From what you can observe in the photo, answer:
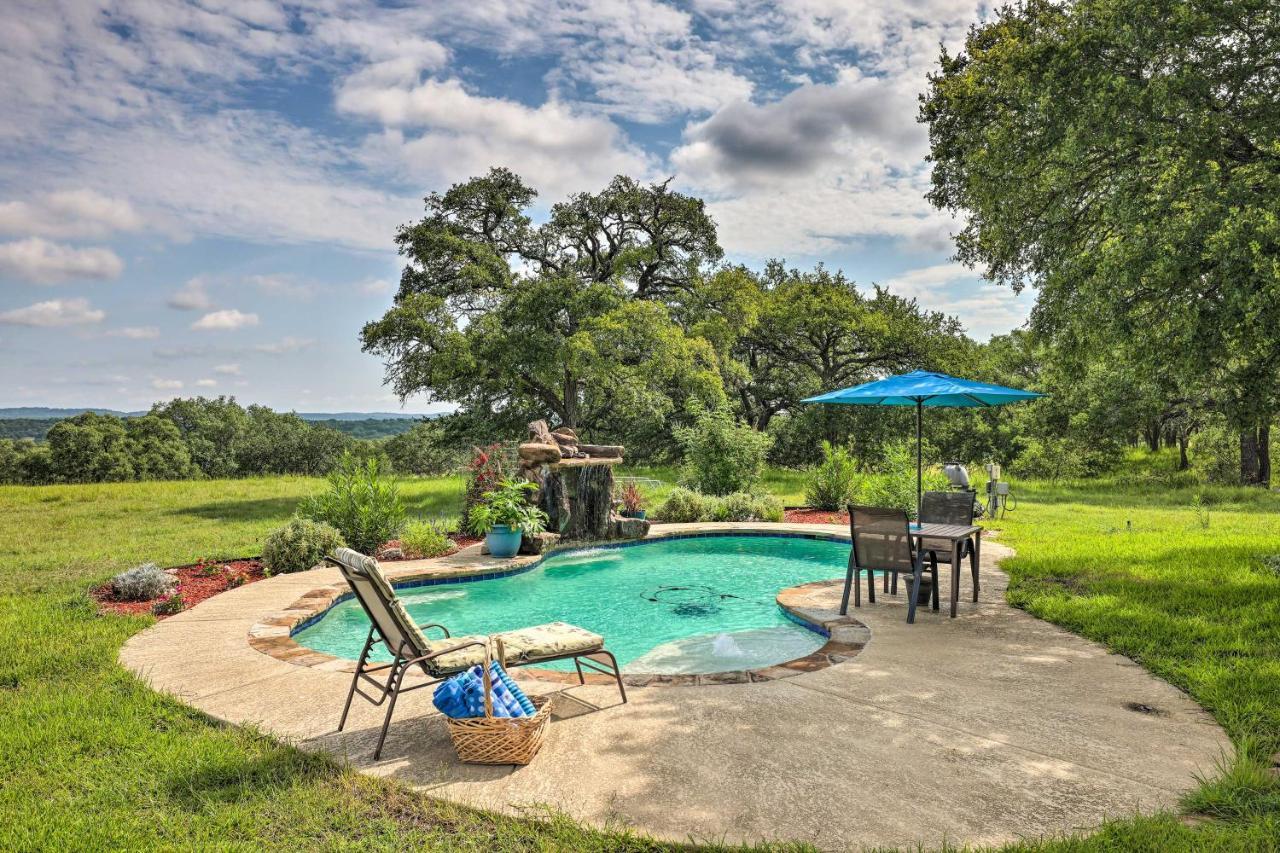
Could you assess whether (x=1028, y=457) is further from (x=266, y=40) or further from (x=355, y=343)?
(x=266, y=40)

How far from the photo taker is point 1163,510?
45.1 feet

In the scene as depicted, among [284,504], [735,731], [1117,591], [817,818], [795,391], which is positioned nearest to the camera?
[817,818]

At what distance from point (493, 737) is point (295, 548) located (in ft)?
20.9

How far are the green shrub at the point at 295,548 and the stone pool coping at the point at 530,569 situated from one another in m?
1.01

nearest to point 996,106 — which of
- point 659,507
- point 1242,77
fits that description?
point 1242,77

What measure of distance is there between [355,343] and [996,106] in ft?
53.8

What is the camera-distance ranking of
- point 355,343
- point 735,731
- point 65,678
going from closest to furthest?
1. point 735,731
2. point 65,678
3. point 355,343

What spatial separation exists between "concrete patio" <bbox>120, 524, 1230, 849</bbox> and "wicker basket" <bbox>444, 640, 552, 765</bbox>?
0.07 m

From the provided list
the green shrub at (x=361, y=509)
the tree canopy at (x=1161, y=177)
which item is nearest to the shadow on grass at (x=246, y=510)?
the green shrub at (x=361, y=509)

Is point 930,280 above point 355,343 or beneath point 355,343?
above

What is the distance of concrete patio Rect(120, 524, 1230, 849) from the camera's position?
2760 millimetres

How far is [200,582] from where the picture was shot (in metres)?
7.71

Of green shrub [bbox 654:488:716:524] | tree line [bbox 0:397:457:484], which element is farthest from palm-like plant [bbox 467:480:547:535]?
tree line [bbox 0:397:457:484]

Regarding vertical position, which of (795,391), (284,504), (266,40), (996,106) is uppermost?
(266,40)
